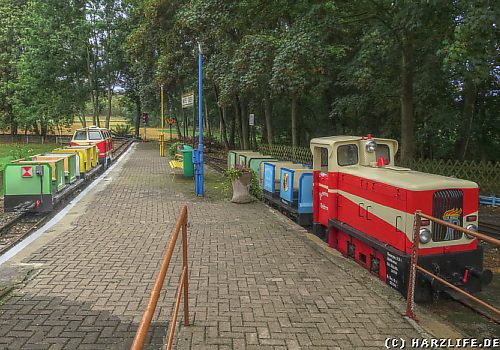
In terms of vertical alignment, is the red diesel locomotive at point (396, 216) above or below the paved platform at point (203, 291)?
above

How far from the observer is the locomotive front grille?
562 cm

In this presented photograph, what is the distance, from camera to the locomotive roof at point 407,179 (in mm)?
5578

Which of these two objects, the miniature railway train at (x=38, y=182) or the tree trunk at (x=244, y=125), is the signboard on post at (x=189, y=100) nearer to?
the miniature railway train at (x=38, y=182)

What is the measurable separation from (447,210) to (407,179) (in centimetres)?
64

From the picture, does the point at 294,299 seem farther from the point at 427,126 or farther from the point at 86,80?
the point at 86,80

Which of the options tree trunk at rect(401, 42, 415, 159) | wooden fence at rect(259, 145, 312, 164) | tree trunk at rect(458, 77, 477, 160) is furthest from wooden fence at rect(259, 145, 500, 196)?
wooden fence at rect(259, 145, 312, 164)

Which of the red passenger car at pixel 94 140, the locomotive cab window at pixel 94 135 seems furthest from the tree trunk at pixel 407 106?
the locomotive cab window at pixel 94 135

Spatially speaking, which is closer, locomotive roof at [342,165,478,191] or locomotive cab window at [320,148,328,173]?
locomotive roof at [342,165,478,191]

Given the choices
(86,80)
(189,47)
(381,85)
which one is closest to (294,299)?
(381,85)

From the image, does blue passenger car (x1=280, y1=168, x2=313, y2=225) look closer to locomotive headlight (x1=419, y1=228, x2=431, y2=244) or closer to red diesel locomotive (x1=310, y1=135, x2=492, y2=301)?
red diesel locomotive (x1=310, y1=135, x2=492, y2=301)

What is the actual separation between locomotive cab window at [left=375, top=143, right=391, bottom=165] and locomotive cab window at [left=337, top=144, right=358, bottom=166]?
42 cm

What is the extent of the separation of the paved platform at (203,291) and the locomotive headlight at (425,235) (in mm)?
786

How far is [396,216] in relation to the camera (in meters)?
5.88

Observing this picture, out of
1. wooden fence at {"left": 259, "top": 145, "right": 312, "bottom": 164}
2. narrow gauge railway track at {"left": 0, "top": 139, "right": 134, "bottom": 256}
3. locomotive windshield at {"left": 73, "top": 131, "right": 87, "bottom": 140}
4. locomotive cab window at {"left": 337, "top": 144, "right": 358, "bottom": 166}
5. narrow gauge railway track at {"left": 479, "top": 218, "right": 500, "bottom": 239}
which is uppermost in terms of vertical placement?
locomotive windshield at {"left": 73, "top": 131, "right": 87, "bottom": 140}
